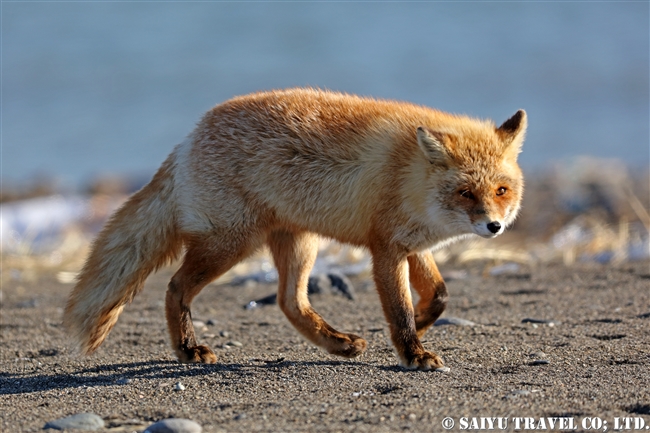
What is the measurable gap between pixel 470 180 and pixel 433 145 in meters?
0.35

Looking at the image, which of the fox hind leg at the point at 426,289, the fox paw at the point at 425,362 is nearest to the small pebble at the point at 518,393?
the fox paw at the point at 425,362

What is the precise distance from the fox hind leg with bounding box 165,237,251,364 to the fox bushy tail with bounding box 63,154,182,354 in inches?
11.7

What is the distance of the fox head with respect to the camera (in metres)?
5.25

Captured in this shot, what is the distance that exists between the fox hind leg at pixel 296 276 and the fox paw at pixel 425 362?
0.95 metres

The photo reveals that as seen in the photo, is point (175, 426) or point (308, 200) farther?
point (308, 200)

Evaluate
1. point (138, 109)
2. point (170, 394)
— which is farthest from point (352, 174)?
point (138, 109)

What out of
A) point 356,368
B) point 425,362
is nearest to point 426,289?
point 425,362

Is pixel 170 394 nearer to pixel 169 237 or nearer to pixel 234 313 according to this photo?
pixel 169 237

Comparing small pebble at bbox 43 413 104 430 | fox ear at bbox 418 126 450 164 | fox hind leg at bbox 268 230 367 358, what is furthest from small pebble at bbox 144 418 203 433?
fox ear at bbox 418 126 450 164

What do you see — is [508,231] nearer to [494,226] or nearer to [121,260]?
[494,226]

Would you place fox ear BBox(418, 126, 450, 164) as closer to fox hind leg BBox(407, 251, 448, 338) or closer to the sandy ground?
fox hind leg BBox(407, 251, 448, 338)

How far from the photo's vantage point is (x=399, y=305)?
17.5ft

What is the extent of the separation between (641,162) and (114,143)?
47.9 feet

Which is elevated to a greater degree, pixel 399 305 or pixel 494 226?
pixel 494 226
